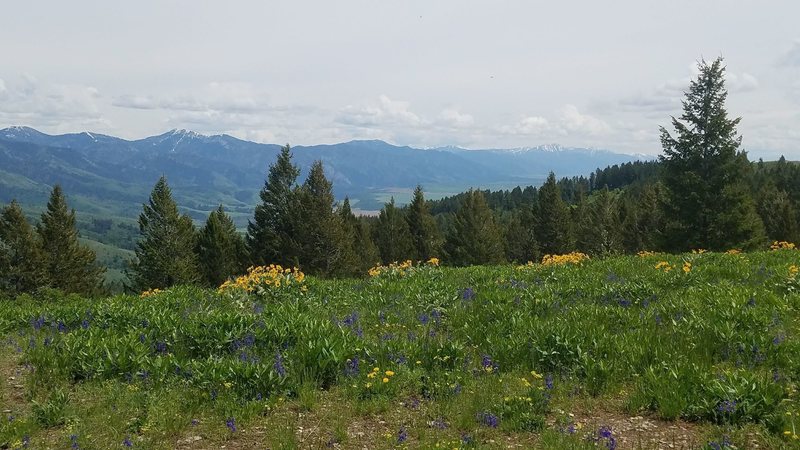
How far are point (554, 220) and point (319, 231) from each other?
37139 mm

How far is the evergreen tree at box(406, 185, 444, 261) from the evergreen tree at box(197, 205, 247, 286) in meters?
25.2

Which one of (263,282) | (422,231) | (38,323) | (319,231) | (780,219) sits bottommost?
(422,231)

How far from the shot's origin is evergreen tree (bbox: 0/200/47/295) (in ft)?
145

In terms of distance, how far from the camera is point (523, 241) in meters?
79.5

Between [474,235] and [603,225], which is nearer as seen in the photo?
[474,235]

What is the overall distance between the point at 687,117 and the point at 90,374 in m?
39.6

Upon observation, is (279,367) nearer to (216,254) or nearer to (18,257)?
(216,254)

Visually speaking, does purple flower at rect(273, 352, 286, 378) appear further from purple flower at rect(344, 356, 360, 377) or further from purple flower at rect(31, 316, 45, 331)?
purple flower at rect(31, 316, 45, 331)

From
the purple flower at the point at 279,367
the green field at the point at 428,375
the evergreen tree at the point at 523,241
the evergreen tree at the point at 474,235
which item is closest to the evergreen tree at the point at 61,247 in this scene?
the evergreen tree at the point at 474,235

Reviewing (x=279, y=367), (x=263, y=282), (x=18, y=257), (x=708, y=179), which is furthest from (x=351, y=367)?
(x=18, y=257)

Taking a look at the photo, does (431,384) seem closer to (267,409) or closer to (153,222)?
(267,409)

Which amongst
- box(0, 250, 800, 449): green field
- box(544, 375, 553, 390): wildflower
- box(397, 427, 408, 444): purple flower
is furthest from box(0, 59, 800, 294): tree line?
box(397, 427, 408, 444): purple flower

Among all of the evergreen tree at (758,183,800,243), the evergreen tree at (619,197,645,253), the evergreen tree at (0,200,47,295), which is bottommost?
the evergreen tree at (0,200,47,295)

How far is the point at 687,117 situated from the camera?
35969mm
